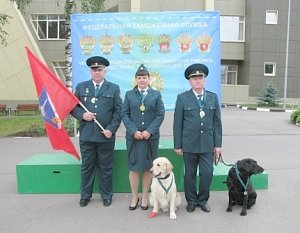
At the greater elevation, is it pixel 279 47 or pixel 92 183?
pixel 279 47

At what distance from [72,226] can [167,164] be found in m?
1.39

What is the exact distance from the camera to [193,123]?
528 centimetres

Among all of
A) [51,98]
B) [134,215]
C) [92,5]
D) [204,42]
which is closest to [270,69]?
[92,5]

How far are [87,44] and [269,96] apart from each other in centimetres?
2216

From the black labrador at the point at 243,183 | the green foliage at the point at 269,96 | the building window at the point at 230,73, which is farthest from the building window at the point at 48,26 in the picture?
the black labrador at the point at 243,183

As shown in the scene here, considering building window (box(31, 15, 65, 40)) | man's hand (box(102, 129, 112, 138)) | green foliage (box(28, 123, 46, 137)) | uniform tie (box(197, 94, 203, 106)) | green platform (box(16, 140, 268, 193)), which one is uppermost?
building window (box(31, 15, 65, 40))

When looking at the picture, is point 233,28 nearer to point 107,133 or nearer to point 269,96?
point 269,96

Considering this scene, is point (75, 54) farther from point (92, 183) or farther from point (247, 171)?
point (247, 171)

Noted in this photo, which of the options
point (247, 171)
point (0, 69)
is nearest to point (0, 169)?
point (247, 171)

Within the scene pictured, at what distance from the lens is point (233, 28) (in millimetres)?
31578

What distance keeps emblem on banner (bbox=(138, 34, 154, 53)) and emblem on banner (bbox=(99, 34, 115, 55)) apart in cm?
53

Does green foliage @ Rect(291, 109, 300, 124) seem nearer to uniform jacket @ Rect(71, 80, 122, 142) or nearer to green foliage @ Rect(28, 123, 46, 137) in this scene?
green foliage @ Rect(28, 123, 46, 137)

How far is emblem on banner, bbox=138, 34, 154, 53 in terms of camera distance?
7.51m

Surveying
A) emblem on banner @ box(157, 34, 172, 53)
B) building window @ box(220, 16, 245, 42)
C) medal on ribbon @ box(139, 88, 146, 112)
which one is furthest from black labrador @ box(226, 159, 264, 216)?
building window @ box(220, 16, 245, 42)
